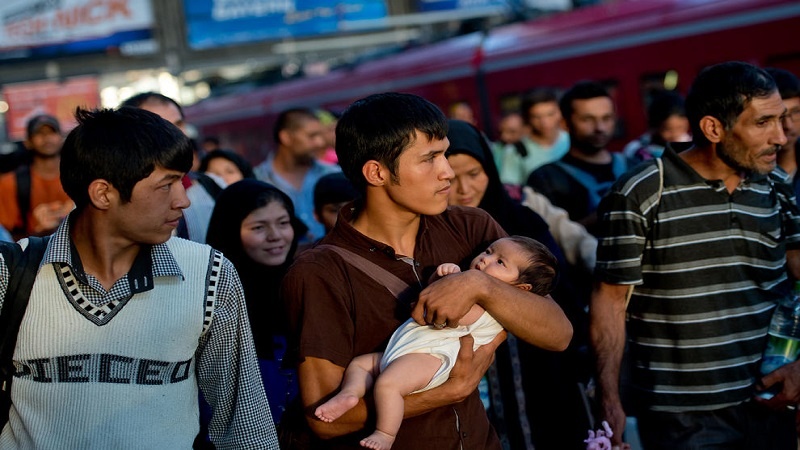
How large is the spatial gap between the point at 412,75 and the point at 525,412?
41.6 feet

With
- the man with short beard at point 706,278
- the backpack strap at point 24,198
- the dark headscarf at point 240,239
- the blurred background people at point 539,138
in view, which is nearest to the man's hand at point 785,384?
the man with short beard at point 706,278

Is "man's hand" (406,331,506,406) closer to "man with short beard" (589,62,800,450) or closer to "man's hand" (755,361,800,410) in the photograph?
"man with short beard" (589,62,800,450)

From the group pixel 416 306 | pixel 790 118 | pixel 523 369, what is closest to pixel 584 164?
pixel 790 118

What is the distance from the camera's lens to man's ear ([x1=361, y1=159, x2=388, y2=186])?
2838mm

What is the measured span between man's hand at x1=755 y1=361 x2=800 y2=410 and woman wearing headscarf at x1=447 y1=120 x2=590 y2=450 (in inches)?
27.0

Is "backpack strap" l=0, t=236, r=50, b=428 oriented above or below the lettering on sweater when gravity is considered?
above

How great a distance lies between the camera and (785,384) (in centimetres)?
356

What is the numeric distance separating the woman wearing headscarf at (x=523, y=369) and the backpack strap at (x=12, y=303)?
1626 mm

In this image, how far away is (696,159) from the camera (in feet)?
12.2

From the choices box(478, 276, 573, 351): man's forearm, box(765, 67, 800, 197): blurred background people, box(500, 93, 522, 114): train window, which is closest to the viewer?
box(478, 276, 573, 351): man's forearm

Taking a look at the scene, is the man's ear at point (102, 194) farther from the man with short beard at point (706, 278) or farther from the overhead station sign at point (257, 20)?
the overhead station sign at point (257, 20)

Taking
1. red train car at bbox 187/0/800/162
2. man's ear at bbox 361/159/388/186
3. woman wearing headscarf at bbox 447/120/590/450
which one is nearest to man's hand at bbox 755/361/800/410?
woman wearing headscarf at bbox 447/120/590/450

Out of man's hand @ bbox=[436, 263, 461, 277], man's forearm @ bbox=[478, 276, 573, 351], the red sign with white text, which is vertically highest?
the red sign with white text

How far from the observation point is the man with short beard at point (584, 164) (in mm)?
5277
